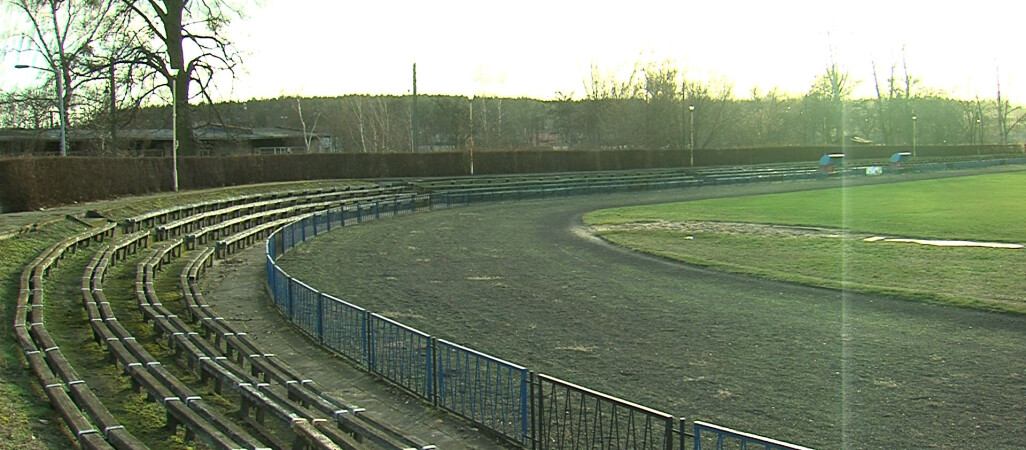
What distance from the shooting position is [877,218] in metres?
35.3

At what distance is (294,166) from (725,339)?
4038 centimetres

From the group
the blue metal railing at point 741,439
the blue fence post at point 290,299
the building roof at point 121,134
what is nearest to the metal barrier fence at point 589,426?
the blue metal railing at point 741,439

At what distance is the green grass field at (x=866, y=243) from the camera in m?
19.4

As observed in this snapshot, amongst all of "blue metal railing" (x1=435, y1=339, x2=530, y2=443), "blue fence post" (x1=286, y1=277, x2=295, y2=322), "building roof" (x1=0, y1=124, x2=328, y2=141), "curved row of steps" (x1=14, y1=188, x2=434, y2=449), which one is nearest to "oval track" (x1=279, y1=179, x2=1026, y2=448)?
"blue metal railing" (x1=435, y1=339, x2=530, y2=443)

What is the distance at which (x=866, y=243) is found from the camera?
2719 centimetres

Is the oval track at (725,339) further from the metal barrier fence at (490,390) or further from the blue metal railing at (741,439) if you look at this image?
the blue metal railing at (741,439)

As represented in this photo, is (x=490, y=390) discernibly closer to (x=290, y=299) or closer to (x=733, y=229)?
(x=290, y=299)

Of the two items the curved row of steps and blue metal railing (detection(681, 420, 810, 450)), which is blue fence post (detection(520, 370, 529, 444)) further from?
blue metal railing (detection(681, 420, 810, 450))

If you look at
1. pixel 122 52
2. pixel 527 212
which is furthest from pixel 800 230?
pixel 122 52

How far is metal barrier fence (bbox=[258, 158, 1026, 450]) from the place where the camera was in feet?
28.2

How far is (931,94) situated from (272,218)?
11399 centimetres

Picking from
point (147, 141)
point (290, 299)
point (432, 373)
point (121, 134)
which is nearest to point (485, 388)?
point (432, 373)

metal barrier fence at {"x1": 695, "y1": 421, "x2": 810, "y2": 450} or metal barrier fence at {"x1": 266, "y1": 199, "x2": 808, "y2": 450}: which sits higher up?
metal barrier fence at {"x1": 695, "y1": 421, "x2": 810, "y2": 450}

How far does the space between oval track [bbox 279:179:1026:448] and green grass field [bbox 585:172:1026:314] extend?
1.50 m
